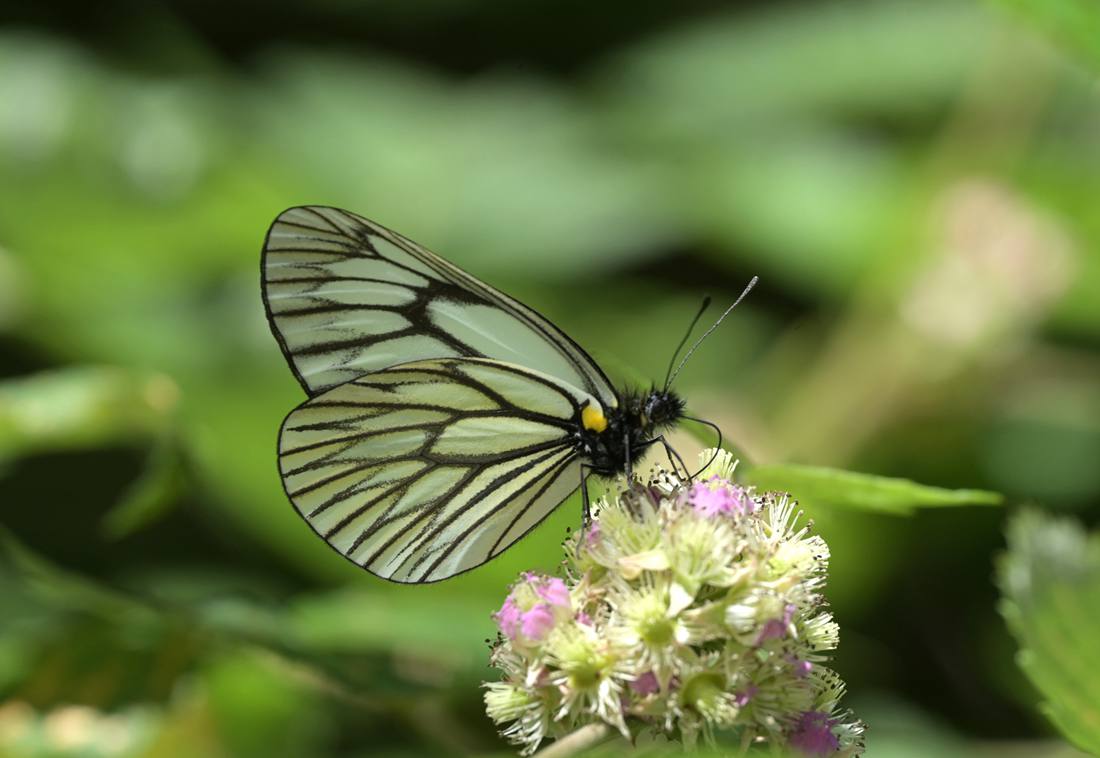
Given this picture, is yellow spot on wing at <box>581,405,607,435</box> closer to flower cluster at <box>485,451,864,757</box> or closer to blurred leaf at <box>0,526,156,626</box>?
flower cluster at <box>485,451,864,757</box>

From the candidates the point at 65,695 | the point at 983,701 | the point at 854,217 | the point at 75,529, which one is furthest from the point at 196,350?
the point at 983,701

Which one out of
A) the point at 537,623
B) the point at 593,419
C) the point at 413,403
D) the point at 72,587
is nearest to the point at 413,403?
the point at 413,403

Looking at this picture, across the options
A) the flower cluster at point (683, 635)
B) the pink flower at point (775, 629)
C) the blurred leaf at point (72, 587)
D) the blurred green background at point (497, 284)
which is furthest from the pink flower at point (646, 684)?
the blurred leaf at point (72, 587)

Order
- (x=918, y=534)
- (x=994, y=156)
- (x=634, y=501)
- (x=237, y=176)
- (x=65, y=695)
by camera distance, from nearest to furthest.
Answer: (x=634, y=501) < (x=65, y=695) < (x=918, y=534) < (x=994, y=156) < (x=237, y=176)

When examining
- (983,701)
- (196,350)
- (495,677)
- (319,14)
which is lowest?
(495,677)

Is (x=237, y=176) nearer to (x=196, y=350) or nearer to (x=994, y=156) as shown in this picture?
(x=196, y=350)
